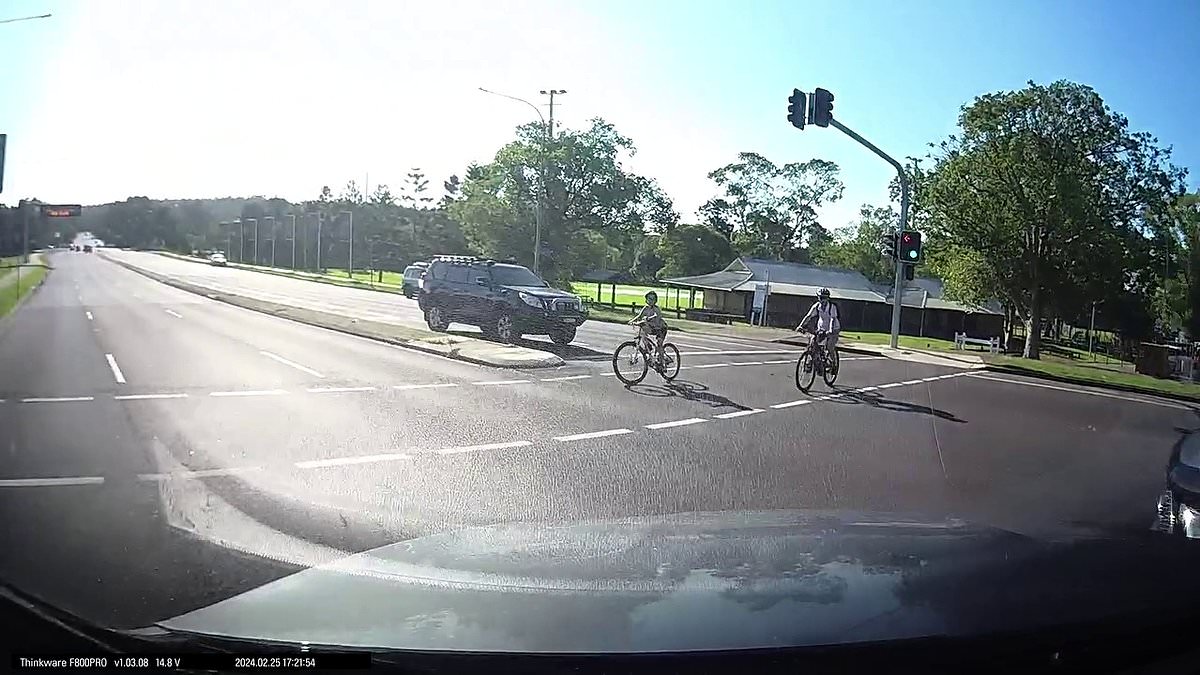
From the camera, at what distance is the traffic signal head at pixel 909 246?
20.2 metres

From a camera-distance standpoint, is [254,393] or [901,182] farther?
[901,182]

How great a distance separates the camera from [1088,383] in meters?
18.7

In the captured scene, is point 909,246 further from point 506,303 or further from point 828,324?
point 506,303

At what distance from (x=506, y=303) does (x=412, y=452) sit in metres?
10.8

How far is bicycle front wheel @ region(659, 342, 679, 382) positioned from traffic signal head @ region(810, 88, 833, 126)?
511cm

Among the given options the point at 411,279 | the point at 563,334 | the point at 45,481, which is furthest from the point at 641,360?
the point at 411,279

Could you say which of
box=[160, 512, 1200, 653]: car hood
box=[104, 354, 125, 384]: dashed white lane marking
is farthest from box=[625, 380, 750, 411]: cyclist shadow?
box=[160, 512, 1200, 653]: car hood

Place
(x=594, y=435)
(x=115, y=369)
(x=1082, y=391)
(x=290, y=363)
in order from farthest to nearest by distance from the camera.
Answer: (x=1082, y=391)
(x=290, y=363)
(x=115, y=369)
(x=594, y=435)

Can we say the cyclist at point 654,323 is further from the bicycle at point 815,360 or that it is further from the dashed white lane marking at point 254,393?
the dashed white lane marking at point 254,393

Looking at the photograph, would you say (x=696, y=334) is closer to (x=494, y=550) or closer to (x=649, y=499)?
(x=649, y=499)

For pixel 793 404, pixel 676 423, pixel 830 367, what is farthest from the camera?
pixel 830 367

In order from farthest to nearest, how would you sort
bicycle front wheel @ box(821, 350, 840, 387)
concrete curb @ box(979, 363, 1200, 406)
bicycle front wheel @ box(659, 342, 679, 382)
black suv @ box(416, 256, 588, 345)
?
black suv @ box(416, 256, 588, 345)
concrete curb @ box(979, 363, 1200, 406)
bicycle front wheel @ box(821, 350, 840, 387)
bicycle front wheel @ box(659, 342, 679, 382)

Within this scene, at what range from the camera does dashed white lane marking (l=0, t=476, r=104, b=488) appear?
22.0ft

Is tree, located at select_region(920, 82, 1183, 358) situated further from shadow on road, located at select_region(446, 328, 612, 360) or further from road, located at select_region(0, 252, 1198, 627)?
shadow on road, located at select_region(446, 328, 612, 360)
